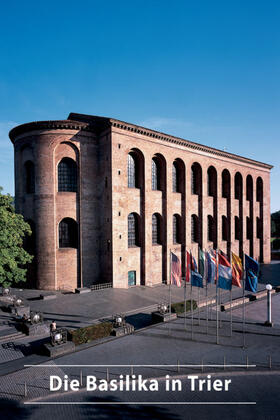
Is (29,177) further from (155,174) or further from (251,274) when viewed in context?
(251,274)

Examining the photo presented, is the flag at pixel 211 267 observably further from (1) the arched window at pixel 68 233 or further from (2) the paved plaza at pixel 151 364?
(1) the arched window at pixel 68 233

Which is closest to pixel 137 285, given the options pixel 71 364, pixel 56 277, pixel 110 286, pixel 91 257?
pixel 110 286

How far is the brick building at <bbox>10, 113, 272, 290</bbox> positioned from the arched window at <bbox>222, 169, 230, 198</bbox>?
334 inches

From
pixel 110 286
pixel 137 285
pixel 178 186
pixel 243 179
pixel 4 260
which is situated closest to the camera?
pixel 4 260

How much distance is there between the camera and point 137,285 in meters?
30.2

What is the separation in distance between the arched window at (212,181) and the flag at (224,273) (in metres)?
24.1

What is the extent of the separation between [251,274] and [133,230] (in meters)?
16.9

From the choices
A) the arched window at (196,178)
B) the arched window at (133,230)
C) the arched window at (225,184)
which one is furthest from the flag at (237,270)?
the arched window at (225,184)

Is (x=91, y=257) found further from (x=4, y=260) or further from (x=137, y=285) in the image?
(x=4, y=260)

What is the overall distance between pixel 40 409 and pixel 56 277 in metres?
18.4

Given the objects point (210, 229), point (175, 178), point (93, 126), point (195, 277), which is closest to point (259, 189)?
point (210, 229)

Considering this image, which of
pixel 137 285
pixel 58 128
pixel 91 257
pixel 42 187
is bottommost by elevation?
pixel 137 285

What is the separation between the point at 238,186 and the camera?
142ft

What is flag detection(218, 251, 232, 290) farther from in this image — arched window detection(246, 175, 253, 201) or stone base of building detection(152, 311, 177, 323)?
arched window detection(246, 175, 253, 201)
